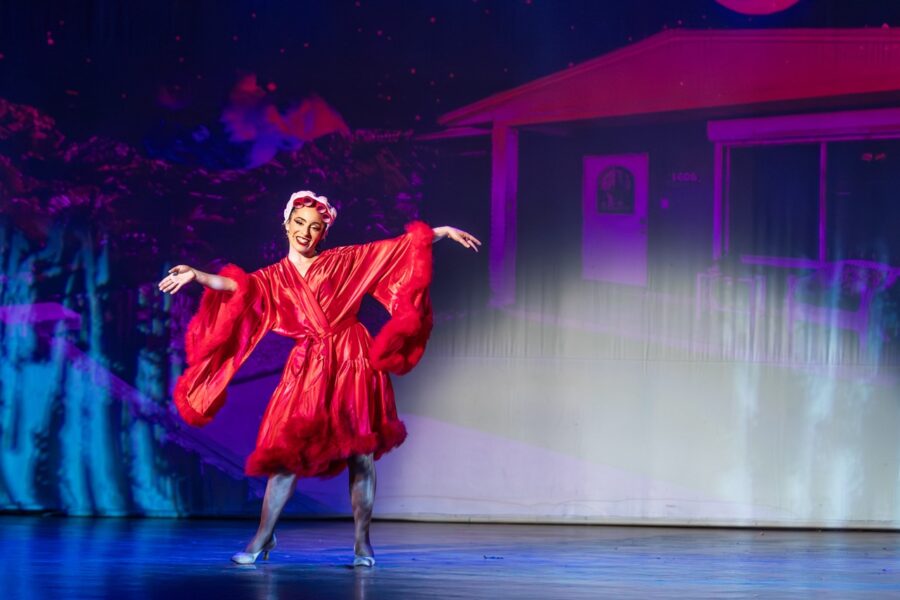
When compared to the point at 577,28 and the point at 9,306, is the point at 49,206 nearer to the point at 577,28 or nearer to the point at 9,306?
the point at 9,306

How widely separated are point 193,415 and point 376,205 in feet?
6.92

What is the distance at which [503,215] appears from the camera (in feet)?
20.3

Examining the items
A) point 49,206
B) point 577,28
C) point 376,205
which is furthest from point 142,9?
point 577,28

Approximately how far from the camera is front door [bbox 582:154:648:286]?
613cm

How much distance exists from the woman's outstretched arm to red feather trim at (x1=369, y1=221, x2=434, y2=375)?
52 cm

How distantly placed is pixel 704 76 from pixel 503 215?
44.6 inches

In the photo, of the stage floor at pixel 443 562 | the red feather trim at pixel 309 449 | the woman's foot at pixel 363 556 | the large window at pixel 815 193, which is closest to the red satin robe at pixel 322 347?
the red feather trim at pixel 309 449

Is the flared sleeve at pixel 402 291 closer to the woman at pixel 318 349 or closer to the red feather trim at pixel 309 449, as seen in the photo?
the woman at pixel 318 349

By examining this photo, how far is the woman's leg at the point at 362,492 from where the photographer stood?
4.25 m

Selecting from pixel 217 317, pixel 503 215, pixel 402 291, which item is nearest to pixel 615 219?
pixel 503 215

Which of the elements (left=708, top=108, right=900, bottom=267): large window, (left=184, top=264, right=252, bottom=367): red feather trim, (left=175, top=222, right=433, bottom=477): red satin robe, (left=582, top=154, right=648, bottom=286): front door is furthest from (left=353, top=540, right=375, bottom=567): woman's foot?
(left=708, top=108, right=900, bottom=267): large window

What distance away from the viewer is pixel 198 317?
438cm

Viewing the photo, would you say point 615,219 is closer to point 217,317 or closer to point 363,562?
point 217,317

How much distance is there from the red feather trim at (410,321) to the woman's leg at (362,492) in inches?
12.4
